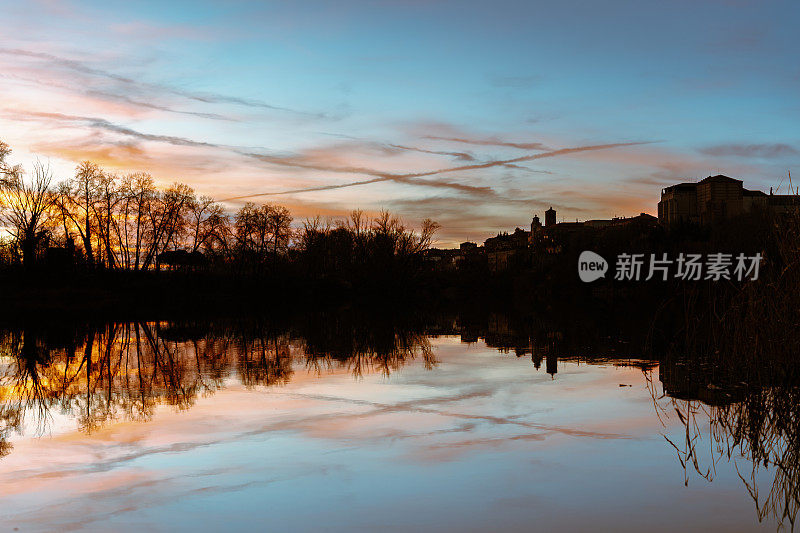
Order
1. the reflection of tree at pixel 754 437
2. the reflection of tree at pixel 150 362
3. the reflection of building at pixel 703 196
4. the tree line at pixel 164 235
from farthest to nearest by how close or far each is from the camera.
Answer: the reflection of building at pixel 703 196
the tree line at pixel 164 235
the reflection of tree at pixel 150 362
the reflection of tree at pixel 754 437

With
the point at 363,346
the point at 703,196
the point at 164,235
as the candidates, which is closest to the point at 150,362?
the point at 363,346

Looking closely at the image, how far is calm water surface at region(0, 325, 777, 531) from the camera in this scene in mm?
6777

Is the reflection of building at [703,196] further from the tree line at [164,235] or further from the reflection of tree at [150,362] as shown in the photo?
the reflection of tree at [150,362]

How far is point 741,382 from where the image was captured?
42.7 ft

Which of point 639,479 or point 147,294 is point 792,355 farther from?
point 147,294

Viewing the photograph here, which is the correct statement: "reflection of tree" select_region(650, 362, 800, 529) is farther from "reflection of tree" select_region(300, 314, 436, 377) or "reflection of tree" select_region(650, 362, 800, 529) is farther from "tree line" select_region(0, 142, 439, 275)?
"tree line" select_region(0, 142, 439, 275)

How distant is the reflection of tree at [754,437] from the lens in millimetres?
7328

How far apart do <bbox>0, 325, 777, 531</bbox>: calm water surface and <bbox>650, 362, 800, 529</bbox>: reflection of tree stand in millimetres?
87

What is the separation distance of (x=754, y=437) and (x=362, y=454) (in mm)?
5041

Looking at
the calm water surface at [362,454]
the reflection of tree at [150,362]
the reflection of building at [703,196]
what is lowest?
the calm water surface at [362,454]

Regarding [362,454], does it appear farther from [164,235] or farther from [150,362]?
[164,235]

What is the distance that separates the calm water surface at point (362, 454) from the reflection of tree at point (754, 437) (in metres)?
0.09

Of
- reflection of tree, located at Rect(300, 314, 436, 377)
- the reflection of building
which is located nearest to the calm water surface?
reflection of tree, located at Rect(300, 314, 436, 377)

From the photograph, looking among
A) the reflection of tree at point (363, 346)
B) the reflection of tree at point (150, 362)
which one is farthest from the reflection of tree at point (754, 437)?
the reflection of tree at point (150, 362)
